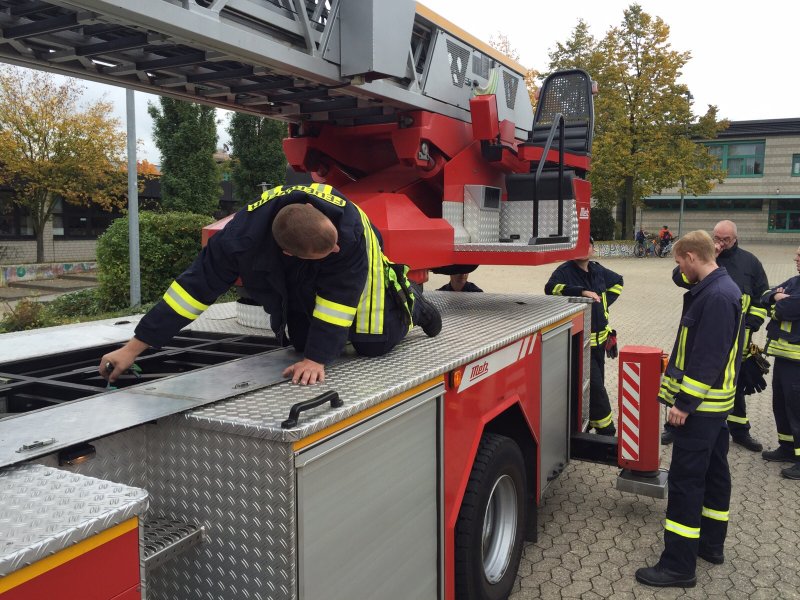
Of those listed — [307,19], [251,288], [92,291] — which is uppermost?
[307,19]

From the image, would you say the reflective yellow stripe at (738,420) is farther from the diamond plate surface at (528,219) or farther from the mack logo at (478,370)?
the mack logo at (478,370)

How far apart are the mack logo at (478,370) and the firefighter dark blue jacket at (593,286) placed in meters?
2.91

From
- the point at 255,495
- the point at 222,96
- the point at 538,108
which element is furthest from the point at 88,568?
the point at 538,108

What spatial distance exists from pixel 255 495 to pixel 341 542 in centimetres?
34

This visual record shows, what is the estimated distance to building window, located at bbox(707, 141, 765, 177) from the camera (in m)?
43.0

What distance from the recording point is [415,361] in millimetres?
2832

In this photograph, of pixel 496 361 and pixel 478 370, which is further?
pixel 496 361

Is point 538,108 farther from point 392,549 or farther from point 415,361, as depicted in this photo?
point 392,549

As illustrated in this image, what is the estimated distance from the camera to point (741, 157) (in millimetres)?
43562

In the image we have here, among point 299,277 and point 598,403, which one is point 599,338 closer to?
point 598,403

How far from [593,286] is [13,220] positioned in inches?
1094

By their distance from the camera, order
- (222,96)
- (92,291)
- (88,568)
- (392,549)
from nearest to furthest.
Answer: (88,568) → (392,549) → (222,96) → (92,291)

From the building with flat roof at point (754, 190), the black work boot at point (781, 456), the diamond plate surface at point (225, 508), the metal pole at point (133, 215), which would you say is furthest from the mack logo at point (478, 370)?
the building with flat roof at point (754, 190)

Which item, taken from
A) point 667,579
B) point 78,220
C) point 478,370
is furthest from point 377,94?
point 78,220
